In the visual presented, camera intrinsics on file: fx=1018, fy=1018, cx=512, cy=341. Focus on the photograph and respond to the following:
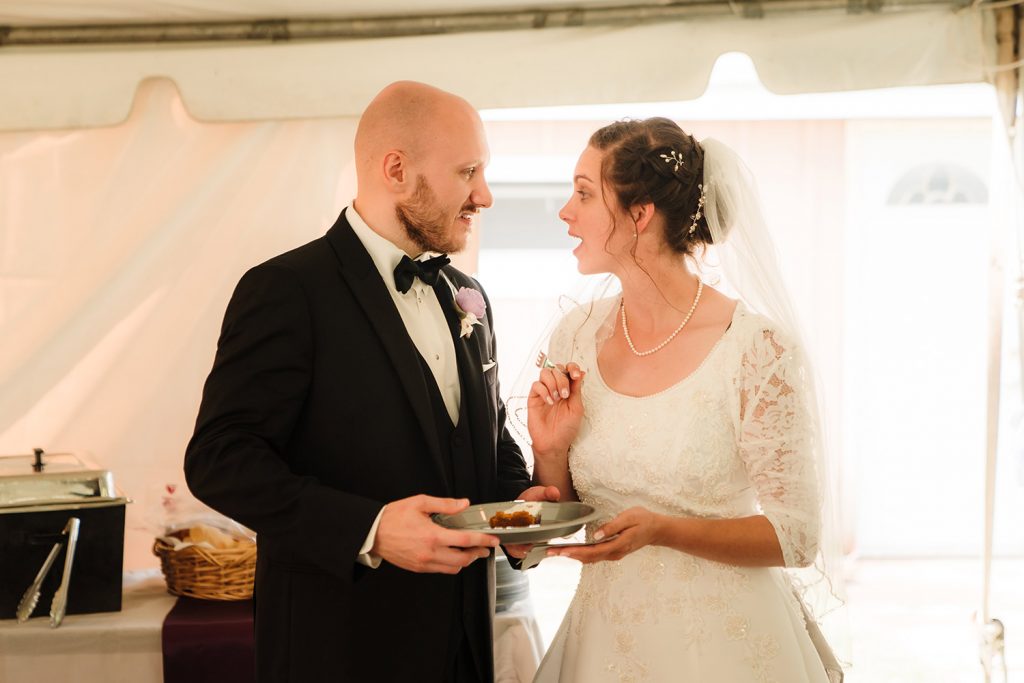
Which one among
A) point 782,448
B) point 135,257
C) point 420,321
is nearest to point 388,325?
point 420,321

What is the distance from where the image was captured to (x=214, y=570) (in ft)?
11.1

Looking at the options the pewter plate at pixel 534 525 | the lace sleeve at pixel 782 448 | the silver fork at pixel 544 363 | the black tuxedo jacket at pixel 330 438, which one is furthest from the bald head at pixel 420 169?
the lace sleeve at pixel 782 448

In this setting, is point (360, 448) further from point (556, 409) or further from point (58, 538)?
point (58, 538)

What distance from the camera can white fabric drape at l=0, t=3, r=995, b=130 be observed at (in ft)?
11.4

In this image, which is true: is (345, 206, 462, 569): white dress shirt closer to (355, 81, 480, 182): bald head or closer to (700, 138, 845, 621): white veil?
(355, 81, 480, 182): bald head

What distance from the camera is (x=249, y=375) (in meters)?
2.10

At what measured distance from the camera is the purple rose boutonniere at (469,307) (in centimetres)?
246

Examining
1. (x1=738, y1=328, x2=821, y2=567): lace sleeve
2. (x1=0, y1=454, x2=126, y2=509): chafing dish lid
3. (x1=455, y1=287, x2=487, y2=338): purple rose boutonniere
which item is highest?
(x1=455, y1=287, x2=487, y2=338): purple rose boutonniere

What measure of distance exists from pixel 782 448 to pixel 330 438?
39.5 inches

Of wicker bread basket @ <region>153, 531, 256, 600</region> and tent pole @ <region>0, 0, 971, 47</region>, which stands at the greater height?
tent pole @ <region>0, 0, 971, 47</region>

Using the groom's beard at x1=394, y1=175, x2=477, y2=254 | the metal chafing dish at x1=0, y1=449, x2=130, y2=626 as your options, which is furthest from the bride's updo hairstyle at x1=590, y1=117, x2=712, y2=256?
the metal chafing dish at x1=0, y1=449, x2=130, y2=626

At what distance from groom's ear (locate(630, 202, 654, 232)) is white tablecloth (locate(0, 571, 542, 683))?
4.34 feet

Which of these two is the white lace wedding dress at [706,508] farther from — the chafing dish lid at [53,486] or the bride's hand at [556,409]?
the chafing dish lid at [53,486]

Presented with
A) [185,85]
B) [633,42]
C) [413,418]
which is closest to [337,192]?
[185,85]
